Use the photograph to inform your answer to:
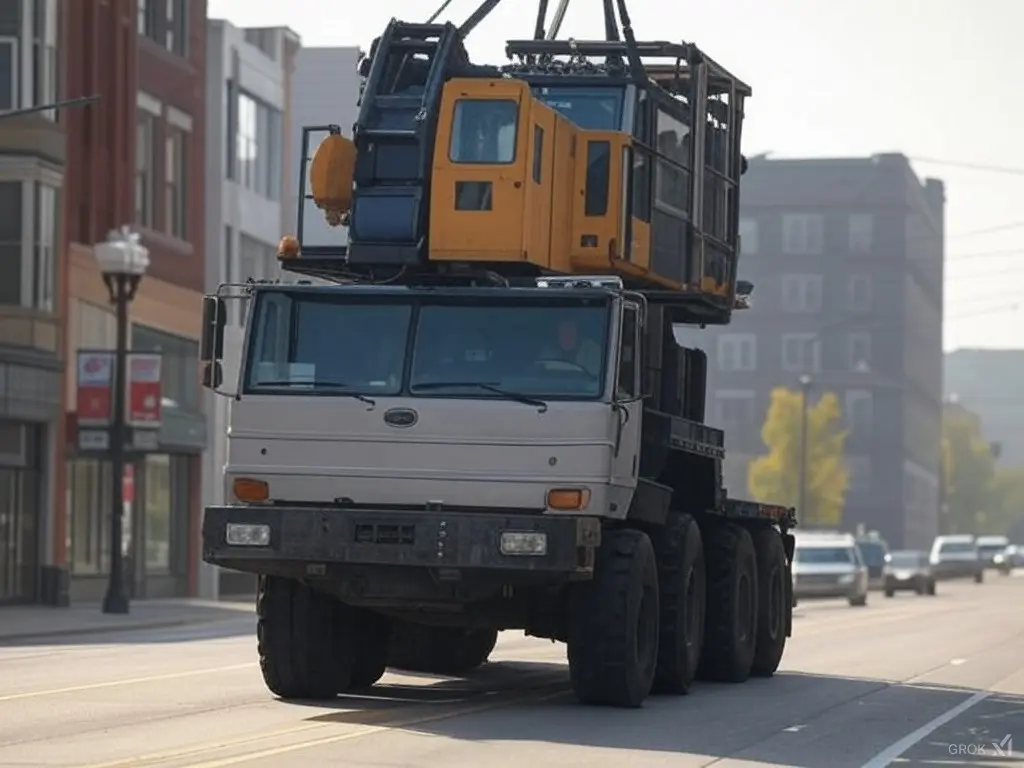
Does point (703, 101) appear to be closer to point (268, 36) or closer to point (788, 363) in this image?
point (268, 36)

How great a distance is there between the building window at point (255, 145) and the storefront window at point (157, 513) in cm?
890

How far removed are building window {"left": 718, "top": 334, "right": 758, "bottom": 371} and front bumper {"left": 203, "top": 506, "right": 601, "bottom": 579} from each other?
134 meters

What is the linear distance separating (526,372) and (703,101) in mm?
4727

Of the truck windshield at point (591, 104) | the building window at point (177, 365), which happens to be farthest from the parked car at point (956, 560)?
the truck windshield at point (591, 104)

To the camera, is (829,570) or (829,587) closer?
(829,587)

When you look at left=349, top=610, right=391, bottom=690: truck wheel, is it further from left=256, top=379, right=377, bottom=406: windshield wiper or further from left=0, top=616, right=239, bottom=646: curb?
left=0, top=616, right=239, bottom=646: curb

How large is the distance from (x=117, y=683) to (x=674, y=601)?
5.00 m

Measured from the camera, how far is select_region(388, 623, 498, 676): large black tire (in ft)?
73.8

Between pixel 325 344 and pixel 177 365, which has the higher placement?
pixel 177 365

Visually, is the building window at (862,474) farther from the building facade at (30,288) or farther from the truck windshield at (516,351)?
the truck windshield at (516,351)

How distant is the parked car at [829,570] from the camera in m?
59.5

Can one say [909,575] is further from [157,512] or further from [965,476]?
[965,476]

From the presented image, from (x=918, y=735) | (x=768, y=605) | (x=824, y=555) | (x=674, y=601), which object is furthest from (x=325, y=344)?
(x=824, y=555)

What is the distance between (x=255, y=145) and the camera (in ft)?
207
